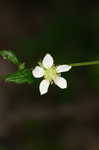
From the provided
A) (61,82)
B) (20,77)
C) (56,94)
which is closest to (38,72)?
(20,77)

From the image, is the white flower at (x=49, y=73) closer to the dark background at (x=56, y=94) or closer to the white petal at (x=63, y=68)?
the white petal at (x=63, y=68)

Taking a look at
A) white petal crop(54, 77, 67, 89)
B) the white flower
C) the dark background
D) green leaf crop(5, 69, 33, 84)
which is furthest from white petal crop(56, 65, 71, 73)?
the dark background

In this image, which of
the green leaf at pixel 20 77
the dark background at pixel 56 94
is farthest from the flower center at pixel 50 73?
the dark background at pixel 56 94

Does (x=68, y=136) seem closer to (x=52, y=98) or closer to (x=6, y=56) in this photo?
(x=52, y=98)

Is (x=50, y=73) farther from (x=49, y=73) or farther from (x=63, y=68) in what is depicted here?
(x=63, y=68)

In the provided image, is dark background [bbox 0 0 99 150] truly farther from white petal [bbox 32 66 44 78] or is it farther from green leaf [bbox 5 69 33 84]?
green leaf [bbox 5 69 33 84]

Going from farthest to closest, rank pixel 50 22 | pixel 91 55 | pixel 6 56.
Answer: pixel 50 22
pixel 91 55
pixel 6 56

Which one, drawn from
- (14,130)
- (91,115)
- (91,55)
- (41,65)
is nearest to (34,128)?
(14,130)
